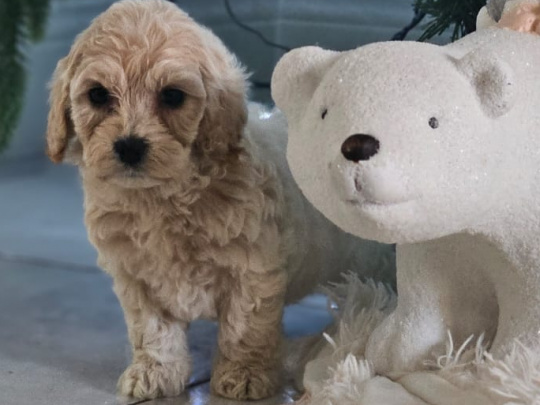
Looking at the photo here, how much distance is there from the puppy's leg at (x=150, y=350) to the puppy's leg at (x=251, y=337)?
0.07 metres

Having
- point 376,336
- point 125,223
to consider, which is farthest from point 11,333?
point 376,336

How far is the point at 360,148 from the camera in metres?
0.78

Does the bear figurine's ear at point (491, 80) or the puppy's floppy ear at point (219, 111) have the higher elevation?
the bear figurine's ear at point (491, 80)

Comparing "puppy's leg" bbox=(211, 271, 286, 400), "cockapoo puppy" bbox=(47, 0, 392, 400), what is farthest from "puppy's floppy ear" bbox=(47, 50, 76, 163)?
"puppy's leg" bbox=(211, 271, 286, 400)

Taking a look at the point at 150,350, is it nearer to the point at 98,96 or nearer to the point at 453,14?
the point at 98,96

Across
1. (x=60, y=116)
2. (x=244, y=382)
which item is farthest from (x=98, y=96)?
(x=244, y=382)

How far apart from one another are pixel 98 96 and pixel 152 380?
1.41ft

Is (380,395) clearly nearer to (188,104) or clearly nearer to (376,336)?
(376,336)

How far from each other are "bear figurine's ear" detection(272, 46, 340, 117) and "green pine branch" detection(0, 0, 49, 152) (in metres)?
1.38

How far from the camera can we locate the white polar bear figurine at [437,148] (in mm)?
783

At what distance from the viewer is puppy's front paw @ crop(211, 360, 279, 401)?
1.21m

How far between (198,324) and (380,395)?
70cm

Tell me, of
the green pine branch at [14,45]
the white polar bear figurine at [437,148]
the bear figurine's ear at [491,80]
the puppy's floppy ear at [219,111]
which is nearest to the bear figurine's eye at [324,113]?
the white polar bear figurine at [437,148]

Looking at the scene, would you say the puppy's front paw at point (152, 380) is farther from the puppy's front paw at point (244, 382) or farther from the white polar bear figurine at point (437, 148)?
the white polar bear figurine at point (437, 148)
